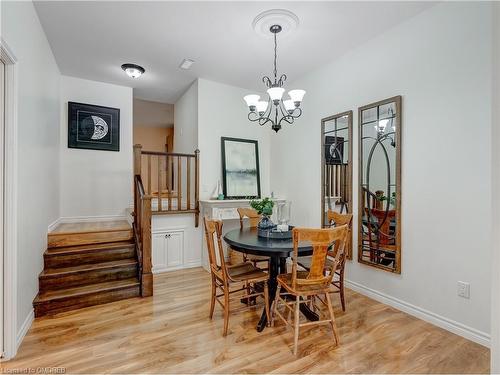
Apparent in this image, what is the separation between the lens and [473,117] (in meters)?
2.30

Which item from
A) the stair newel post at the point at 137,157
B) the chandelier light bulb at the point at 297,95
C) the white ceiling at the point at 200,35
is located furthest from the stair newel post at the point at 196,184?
the chandelier light bulb at the point at 297,95

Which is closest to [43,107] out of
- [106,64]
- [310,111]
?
[106,64]

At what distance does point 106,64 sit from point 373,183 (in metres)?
3.88

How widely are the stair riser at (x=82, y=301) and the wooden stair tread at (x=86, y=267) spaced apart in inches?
12.9

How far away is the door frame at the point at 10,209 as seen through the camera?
2.04 meters

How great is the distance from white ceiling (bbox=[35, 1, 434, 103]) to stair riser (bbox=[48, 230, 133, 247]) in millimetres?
2328

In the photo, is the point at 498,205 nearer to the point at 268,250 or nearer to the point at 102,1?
the point at 268,250

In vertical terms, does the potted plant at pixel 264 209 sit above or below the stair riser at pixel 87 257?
above

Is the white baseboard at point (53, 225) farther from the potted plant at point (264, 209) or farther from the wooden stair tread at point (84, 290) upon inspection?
the potted plant at point (264, 209)

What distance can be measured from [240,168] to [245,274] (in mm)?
2448

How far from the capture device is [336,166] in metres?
3.60

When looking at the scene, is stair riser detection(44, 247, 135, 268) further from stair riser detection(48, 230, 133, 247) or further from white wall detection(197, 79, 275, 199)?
white wall detection(197, 79, 275, 199)

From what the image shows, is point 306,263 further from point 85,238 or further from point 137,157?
point 85,238

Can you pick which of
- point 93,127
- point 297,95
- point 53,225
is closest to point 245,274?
point 297,95
